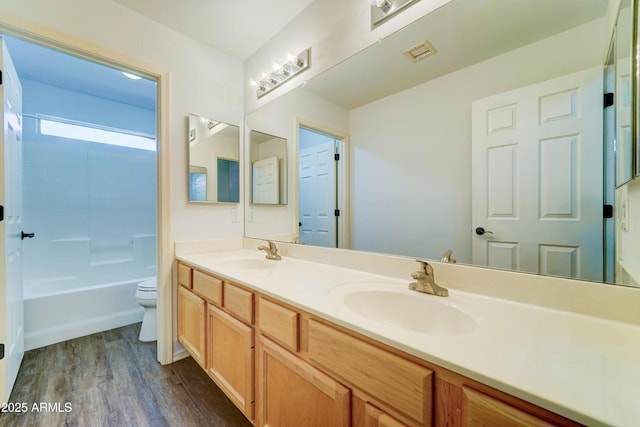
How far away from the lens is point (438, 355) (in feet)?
1.77

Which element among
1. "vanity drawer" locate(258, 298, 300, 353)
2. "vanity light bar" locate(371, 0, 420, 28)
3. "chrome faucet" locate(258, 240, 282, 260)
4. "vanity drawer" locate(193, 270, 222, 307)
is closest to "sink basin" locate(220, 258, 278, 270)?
"chrome faucet" locate(258, 240, 282, 260)

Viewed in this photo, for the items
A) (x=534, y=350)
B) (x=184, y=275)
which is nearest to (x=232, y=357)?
(x=184, y=275)

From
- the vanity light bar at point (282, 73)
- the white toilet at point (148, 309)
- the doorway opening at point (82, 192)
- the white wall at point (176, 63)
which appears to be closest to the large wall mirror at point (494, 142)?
the vanity light bar at point (282, 73)

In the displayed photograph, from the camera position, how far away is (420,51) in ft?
3.74

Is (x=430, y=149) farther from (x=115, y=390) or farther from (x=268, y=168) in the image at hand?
(x=115, y=390)

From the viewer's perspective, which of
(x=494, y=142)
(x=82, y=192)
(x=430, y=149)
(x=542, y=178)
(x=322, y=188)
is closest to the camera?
(x=542, y=178)

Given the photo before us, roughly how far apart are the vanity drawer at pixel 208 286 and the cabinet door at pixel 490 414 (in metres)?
1.16

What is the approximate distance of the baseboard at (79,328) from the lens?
197 centimetres

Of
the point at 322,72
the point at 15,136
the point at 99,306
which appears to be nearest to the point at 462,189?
the point at 322,72

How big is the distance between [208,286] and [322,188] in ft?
2.88

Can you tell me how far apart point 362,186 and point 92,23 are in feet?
6.16

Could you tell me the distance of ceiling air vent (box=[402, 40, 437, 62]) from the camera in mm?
1113

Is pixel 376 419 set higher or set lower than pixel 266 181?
lower

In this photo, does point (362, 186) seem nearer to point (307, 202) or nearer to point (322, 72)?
point (307, 202)
